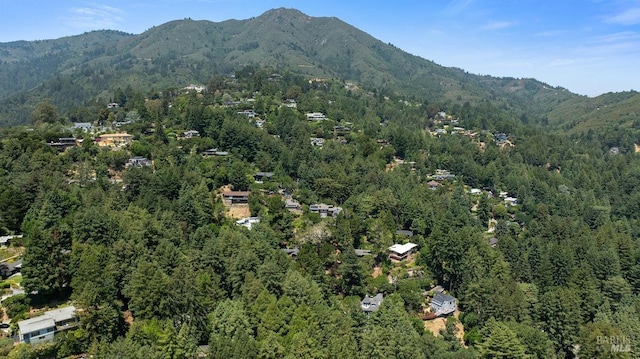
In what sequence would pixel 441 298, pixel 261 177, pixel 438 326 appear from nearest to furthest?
pixel 438 326 < pixel 441 298 < pixel 261 177

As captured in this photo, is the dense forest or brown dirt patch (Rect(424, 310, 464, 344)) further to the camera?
brown dirt patch (Rect(424, 310, 464, 344))

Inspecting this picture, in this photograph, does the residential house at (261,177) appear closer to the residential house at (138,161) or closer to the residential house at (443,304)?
the residential house at (138,161)

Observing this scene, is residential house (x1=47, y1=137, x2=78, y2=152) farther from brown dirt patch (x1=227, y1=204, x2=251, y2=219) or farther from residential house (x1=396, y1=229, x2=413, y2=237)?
residential house (x1=396, y1=229, x2=413, y2=237)

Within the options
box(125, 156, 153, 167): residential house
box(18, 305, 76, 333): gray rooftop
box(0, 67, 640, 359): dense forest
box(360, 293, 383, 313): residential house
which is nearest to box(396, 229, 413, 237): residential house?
box(0, 67, 640, 359): dense forest

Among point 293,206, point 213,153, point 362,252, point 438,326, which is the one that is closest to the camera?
point 438,326

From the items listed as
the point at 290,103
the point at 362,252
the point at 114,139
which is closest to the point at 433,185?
the point at 362,252

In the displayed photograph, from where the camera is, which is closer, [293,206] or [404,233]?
[404,233]

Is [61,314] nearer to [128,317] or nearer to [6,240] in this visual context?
[128,317]
